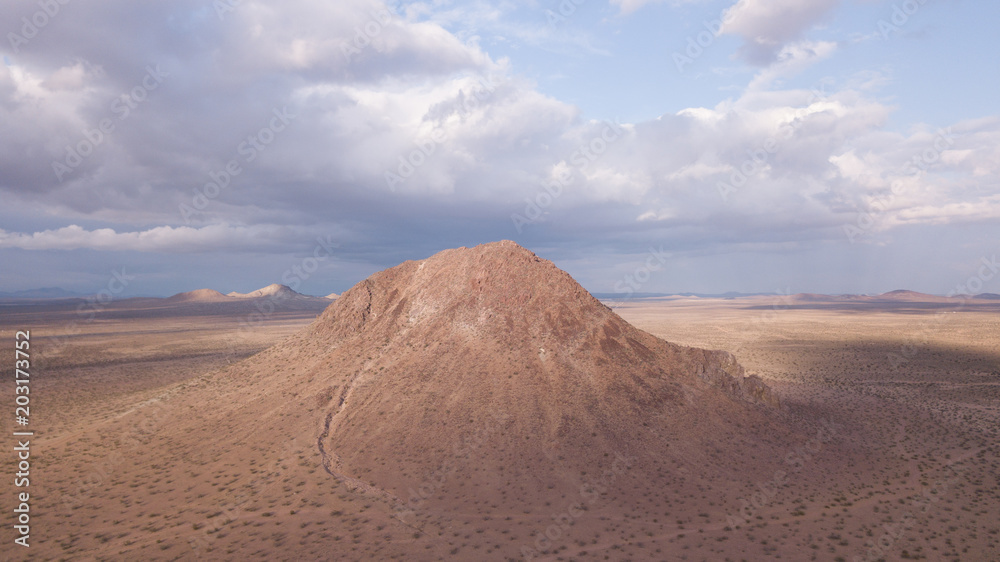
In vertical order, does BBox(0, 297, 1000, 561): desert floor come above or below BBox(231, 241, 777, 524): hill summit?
below

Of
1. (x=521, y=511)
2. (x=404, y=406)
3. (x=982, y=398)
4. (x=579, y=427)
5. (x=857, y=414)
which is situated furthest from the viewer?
(x=982, y=398)

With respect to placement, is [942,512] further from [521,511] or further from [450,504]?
[450,504]

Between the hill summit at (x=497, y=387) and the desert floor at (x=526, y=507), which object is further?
the hill summit at (x=497, y=387)

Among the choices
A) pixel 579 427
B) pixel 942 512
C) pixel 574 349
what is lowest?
pixel 942 512

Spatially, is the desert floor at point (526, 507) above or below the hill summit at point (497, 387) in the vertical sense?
below

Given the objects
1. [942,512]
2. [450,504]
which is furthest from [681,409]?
[450,504]

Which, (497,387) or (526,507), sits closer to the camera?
(526,507)

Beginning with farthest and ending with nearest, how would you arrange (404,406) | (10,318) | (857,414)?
(10,318) → (857,414) → (404,406)

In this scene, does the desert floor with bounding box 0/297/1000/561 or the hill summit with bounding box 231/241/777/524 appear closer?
the desert floor with bounding box 0/297/1000/561

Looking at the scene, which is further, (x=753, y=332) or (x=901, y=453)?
(x=753, y=332)

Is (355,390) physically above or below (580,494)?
above

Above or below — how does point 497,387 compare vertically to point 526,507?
above
